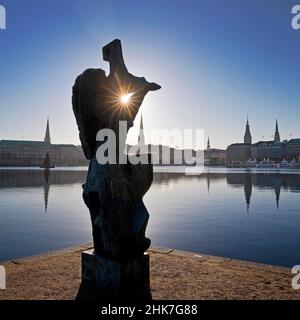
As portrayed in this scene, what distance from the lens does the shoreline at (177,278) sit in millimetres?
5117

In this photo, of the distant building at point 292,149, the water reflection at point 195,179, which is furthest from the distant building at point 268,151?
the water reflection at point 195,179

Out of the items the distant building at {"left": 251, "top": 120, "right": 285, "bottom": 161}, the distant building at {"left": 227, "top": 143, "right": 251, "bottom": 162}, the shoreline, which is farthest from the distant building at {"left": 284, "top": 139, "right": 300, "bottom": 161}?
the shoreline

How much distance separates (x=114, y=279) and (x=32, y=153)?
170m

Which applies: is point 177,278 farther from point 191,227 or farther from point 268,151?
point 268,151

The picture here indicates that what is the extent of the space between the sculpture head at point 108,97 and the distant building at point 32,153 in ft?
505

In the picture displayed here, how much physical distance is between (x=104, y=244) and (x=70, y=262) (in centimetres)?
177

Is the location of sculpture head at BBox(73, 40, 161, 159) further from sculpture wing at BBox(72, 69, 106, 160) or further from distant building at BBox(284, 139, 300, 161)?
distant building at BBox(284, 139, 300, 161)

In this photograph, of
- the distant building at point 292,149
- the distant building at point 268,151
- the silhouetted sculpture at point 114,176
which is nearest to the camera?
the silhouetted sculpture at point 114,176

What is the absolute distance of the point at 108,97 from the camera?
5.60 metres

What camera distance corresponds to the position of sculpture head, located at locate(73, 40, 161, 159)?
5.49 meters

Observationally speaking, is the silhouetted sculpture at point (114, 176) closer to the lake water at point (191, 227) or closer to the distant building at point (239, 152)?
the lake water at point (191, 227)

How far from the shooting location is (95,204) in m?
5.55

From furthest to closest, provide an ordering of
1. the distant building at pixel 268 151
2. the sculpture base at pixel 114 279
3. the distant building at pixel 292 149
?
the distant building at pixel 268 151 → the distant building at pixel 292 149 → the sculpture base at pixel 114 279
